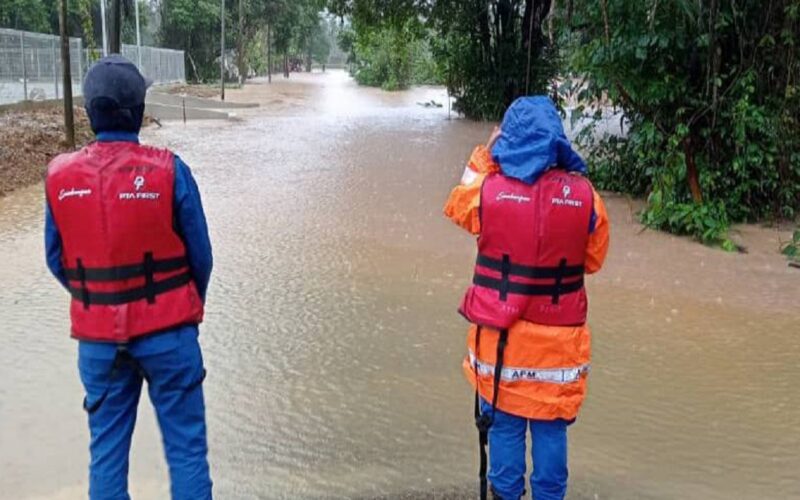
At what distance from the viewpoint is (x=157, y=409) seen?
2639mm

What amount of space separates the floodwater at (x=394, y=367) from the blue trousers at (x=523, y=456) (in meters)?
0.56

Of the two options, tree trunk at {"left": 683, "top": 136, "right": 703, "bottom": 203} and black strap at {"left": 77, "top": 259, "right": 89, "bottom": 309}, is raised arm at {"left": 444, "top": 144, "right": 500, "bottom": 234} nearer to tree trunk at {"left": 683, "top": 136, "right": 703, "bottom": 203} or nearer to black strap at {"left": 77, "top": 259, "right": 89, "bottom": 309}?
black strap at {"left": 77, "top": 259, "right": 89, "bottom": 309}

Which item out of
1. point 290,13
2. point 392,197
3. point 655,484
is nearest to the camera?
point 655,484

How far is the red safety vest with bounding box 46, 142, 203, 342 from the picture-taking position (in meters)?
2.45

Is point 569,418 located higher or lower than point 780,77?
lower

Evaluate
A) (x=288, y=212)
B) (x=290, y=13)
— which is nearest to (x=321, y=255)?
(x=288, y=212)

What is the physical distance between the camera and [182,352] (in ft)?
8.52

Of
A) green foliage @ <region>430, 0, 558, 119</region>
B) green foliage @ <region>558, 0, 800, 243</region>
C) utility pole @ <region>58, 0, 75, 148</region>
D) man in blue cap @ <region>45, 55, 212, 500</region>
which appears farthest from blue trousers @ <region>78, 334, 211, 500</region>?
green foliage @ <region>430, 0, 558, 119</region>

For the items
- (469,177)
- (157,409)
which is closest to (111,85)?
(157,409)

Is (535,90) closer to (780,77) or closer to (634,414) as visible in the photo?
(780,77)

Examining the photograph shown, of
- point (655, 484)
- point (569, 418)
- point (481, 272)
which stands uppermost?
point (481, 272)

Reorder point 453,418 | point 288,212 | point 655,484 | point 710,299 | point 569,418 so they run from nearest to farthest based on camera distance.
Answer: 1. point 569,418
2. point 655,484
3. point 453,418
4. point 710,299
5. point 288,212

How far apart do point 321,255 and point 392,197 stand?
3036 mm

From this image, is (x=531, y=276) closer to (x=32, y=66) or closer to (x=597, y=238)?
(x=597, y=238)
